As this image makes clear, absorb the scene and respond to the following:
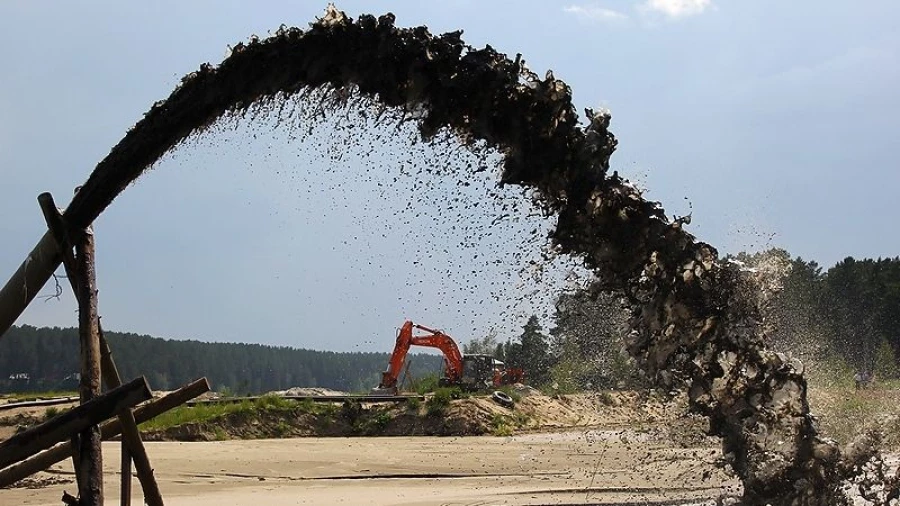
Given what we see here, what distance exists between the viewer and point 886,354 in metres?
40.4

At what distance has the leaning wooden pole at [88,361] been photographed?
5781 mm

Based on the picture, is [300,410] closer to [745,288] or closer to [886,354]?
[745,288]

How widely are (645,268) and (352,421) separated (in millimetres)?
18372

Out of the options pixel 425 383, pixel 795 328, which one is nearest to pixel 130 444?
pixel 795 328

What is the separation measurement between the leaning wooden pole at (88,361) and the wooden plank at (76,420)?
88mm

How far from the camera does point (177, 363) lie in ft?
347

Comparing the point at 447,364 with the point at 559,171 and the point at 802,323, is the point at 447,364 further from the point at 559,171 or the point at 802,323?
the point at 559,171

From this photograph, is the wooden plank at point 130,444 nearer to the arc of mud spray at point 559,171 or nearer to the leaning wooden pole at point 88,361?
the leaning wooden pole at point 88,361

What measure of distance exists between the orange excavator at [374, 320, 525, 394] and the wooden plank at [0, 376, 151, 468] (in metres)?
28.1

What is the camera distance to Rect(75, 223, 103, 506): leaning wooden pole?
5.78m

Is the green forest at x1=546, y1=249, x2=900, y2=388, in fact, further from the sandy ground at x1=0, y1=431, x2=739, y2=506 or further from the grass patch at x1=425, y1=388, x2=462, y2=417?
the grass patch at x1=425, y1=388, x2=462, y2=417

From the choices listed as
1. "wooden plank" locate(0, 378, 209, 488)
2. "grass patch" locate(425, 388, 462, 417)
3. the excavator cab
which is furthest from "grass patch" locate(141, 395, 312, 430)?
"wooden plank" locate(0, 378, 209, 488)

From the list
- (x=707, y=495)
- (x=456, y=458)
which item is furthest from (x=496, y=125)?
(x=456, y=458)

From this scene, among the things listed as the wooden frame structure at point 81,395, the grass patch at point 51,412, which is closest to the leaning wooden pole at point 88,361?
the wooden frame structure at point 81,395
